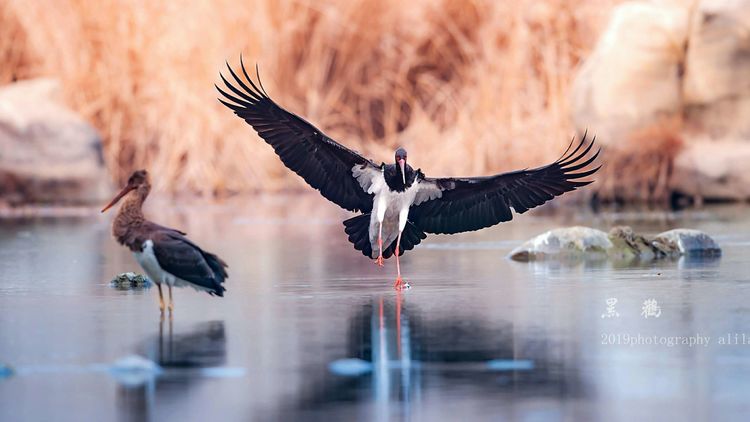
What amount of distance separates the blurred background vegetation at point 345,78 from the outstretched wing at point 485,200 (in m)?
7.56

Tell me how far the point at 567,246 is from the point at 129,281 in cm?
334

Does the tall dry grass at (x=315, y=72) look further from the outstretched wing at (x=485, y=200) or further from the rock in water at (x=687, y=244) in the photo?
the outstretched wing at (x=485, y=200)

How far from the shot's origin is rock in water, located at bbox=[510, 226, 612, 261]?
1090 cm

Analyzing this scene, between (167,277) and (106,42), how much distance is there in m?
13.4

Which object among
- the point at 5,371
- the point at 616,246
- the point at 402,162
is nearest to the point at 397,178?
the point at 402,162

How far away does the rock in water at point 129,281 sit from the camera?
9.33 m

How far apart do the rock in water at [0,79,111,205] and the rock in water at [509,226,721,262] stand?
1004 cm

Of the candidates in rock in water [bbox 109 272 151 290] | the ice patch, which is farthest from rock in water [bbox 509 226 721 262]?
the ice patch

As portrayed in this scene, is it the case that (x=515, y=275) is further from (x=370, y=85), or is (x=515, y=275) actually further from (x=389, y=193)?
(x=370, y=85)

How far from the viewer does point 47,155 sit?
20.0 m

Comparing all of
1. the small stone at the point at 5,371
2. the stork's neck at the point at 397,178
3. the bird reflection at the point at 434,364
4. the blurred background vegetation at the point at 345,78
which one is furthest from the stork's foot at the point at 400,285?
the blurred background vegetation at the point at 345,78

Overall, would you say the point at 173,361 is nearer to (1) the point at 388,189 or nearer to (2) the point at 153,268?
(2) the point at 153,268

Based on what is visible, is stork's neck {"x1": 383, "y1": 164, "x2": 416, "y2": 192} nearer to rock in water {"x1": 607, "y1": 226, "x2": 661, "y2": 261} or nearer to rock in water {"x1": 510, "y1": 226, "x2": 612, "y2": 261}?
rock in water {"x1": 510, "y1": 226, "x2": 612, "y2": 261}

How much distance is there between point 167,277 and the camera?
7758mm
